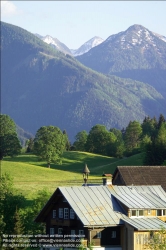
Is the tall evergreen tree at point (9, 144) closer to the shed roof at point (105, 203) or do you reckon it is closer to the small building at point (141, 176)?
the small building at point (141, 176)

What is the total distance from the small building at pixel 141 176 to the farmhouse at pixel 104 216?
11.2 m

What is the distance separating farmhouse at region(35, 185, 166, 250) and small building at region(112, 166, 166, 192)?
1120cm

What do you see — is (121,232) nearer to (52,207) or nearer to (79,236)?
(79,236)

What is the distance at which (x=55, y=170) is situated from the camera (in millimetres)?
150250

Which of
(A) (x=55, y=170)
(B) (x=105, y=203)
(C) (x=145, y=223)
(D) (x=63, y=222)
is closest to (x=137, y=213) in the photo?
(C) (x=145, y=223)

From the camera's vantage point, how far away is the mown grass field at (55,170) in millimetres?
120025

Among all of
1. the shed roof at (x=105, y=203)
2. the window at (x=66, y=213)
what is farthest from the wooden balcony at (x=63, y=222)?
the shed roof at (x=105, y=203)

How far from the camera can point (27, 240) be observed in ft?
186

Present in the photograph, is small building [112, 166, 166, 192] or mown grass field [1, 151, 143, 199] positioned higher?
mown grass field [1, 151, 143, 199]

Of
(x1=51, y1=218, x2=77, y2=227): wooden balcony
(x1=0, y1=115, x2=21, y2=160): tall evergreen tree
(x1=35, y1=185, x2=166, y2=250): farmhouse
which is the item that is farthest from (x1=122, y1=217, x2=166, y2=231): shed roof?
(x1=0, y1=115, x2=21, y2=160): tall evergreen tree

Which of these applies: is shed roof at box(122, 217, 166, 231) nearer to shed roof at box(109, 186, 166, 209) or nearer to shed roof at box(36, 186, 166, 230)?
shed roof at box(36, 186, 166, 230)

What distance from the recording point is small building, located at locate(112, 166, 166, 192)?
74.9 meters

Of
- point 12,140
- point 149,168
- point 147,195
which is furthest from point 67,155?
point 147,195

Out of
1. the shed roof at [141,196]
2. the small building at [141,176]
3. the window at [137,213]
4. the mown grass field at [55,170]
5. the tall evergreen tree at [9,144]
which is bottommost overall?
the window at [137,213]
